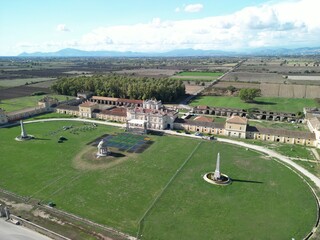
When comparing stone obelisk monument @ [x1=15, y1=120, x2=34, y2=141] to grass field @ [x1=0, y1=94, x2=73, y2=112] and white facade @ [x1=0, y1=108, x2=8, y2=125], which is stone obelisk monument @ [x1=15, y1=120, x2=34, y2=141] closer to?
white facade @ [x1=0, y1=108, x2=8, y2=125]

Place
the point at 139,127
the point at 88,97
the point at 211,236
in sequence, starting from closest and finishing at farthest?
the point at 211,236, the point at 139,127, the point at 88,97

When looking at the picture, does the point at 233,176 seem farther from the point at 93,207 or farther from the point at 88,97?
the point at 88,97

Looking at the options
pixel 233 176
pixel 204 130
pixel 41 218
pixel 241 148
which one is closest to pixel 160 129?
pixel 204 130

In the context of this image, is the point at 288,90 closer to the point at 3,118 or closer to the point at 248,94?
the point at 248,94

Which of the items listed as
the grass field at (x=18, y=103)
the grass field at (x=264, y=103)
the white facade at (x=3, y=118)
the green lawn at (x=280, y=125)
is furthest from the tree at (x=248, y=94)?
the white facade at (x=3, y=118)

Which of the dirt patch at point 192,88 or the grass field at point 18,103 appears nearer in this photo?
the grass field at point 18,103

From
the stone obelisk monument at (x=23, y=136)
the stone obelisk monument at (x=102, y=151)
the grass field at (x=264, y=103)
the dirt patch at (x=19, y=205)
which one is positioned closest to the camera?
the dirt patch at (x=19, y=205)

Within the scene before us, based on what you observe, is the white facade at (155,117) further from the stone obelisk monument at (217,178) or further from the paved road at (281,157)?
the stone obelisk monument at (217,178)
